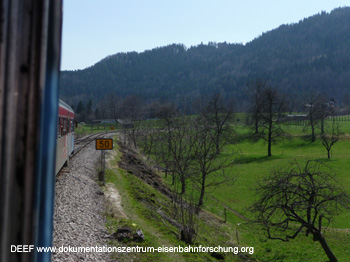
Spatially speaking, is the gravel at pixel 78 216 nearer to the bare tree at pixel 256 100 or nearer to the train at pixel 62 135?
the train at pixel 62 135

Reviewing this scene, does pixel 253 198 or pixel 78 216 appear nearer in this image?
pixel 78 216

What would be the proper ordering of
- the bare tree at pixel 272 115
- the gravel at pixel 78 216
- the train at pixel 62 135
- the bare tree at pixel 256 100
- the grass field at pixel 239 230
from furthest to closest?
the bare tree at pixel 256 100
the bare tree at pixel 272 115
the train at pixel 62 135
the grass field at pixel 239 230
the gravel at pixel 78 216

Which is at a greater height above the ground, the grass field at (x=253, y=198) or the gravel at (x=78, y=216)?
the gravel at (x=78, y=216)

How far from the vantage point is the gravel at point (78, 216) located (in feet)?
24.0

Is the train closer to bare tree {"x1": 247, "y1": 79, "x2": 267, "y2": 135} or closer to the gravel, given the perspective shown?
the gravel

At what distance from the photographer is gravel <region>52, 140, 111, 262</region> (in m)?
7.31

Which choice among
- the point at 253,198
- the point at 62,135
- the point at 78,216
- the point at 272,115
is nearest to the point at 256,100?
the point at 272,115

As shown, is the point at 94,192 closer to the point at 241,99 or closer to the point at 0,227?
the point at 0,227

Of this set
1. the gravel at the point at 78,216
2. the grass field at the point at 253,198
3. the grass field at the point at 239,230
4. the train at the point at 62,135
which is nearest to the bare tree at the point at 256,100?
the grass field at the point at 253,198

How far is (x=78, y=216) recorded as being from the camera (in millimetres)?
9289

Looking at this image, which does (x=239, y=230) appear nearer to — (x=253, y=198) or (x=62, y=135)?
(x=253, y=198)

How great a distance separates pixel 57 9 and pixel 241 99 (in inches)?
7844

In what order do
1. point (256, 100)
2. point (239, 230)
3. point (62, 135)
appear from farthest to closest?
point (256, 100), point (239, 230), point (62, 135)

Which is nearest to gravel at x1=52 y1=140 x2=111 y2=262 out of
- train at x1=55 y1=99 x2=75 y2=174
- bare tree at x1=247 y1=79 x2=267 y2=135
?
train at x1=55 y1=99 x2=75 y2=174
